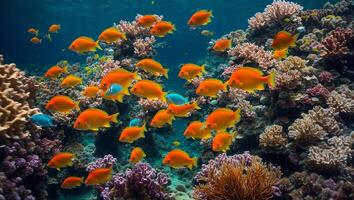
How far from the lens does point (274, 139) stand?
7.07 meters

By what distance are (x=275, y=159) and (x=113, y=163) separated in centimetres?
Result: 401

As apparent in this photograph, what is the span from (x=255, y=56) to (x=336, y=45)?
2.26m

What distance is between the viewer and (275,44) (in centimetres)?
738

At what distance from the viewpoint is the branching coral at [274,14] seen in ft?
36.9

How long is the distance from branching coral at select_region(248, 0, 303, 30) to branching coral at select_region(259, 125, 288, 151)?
567 centimetres

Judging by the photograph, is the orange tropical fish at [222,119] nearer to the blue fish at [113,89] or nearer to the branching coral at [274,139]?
the branching coral at [274,139]

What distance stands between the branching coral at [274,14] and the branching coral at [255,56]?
2.03 metres

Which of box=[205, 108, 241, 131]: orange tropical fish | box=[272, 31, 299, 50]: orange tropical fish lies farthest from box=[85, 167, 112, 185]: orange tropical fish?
box=[272, 31, 299, 50]: orange tropical fish

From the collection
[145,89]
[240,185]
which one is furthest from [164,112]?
[240,185]

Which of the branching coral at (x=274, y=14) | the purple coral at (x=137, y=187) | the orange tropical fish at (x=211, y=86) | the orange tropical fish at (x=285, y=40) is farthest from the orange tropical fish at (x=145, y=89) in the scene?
the branching coral at (x=274, y=14)

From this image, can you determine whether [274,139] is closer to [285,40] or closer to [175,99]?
[285,40]

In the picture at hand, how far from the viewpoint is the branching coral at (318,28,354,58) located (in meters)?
8.62

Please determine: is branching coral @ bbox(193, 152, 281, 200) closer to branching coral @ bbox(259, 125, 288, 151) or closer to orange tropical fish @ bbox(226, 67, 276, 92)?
branching coral @ bbox(259, 125, 288, 151)

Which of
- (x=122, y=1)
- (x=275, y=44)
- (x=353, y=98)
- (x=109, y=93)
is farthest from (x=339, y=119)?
(x=122, y=1)
